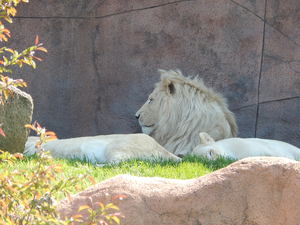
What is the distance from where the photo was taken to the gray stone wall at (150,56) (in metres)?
11.0

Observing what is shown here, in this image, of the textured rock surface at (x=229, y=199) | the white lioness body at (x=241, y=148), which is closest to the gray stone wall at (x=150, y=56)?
the white lioness body at (x=241, y=148)

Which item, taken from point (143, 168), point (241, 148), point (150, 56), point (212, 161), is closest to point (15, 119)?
point (143, 168)

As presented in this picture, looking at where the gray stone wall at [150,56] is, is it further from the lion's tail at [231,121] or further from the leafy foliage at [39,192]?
the leafy foliage at [39,192]

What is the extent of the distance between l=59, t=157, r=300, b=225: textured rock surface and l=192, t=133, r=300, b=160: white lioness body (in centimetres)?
426

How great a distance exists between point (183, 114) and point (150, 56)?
1620 mm

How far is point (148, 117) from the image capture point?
1038 cm

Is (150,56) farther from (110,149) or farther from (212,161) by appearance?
(212,161)

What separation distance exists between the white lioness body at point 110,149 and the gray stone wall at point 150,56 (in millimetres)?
2784

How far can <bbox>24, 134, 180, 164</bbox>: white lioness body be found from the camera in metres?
7.89

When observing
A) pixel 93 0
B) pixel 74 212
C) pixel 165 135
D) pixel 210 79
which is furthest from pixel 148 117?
pixel 74 212

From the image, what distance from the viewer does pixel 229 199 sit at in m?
3.89

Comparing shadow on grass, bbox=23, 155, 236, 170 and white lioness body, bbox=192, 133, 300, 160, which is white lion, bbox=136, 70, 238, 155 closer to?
white lioness body, bbox=192, 133, 300, 160

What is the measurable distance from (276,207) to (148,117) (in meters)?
6.57

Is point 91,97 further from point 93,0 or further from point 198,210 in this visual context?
point 198,210
